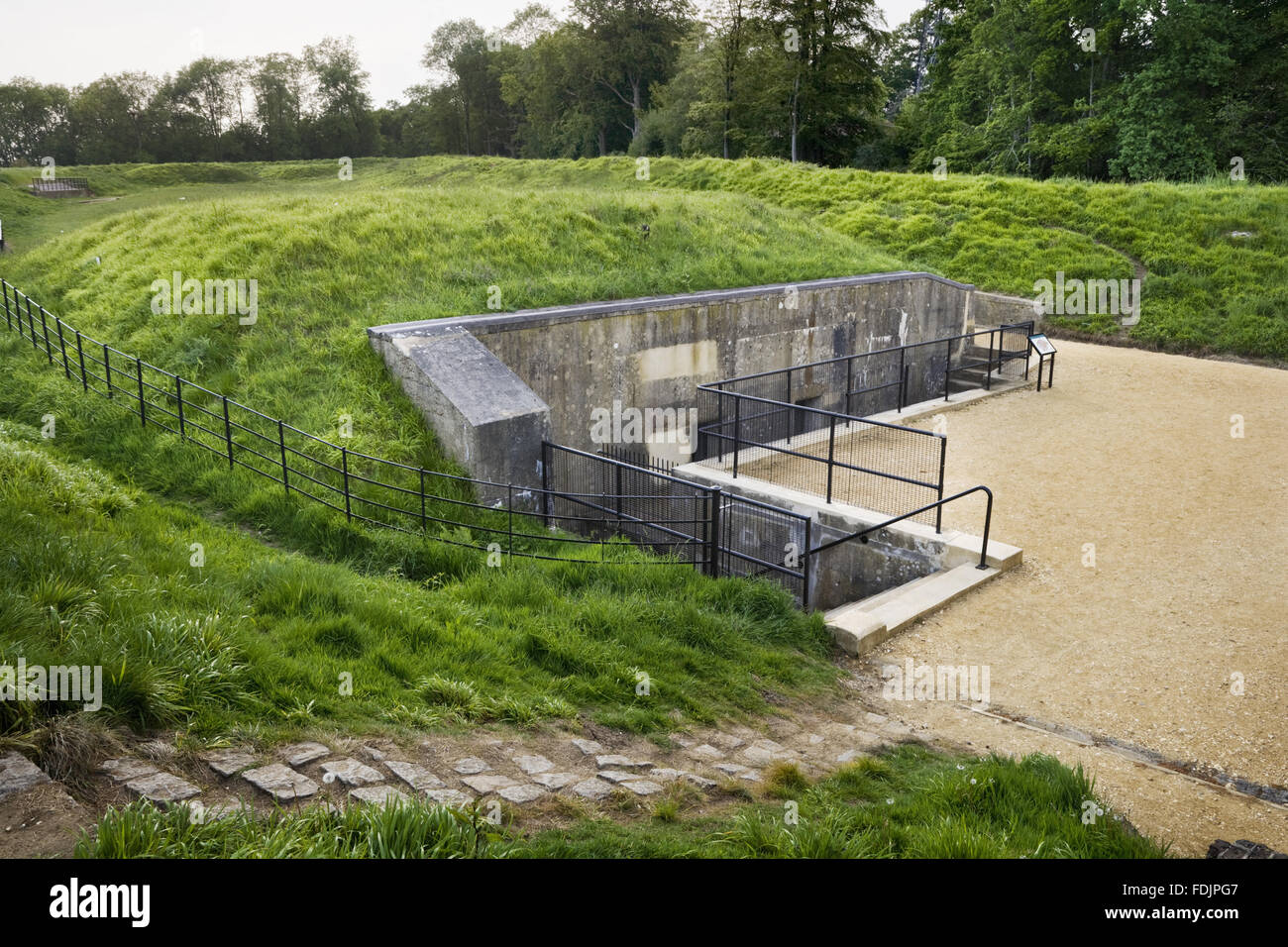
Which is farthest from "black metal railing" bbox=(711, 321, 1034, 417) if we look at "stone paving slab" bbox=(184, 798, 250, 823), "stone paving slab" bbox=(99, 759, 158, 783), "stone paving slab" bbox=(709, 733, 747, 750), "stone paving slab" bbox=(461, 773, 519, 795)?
"stone paving slab" bbox=(184, 798, 250, 823)

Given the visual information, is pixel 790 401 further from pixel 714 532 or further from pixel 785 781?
pixel 785 781

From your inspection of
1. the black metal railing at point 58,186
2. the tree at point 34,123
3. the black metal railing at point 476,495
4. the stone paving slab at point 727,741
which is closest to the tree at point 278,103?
the tree at point 34,123

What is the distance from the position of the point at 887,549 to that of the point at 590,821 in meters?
7.01

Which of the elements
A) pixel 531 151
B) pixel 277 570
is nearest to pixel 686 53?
pixel 531 151

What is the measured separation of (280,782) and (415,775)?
0.70 meters

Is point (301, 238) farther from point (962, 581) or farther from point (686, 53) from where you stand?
point (686, 53)

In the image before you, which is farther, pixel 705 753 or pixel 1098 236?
pixel 1098 236

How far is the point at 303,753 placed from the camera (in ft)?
17.2

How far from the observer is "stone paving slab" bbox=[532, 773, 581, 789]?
5404 millimetres

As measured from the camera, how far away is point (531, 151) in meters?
68.3

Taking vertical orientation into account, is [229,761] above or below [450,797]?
above

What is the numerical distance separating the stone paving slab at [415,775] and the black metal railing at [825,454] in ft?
23.7

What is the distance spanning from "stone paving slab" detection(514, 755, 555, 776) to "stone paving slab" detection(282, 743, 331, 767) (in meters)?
1.09

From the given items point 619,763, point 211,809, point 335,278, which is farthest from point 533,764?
point 335,278
